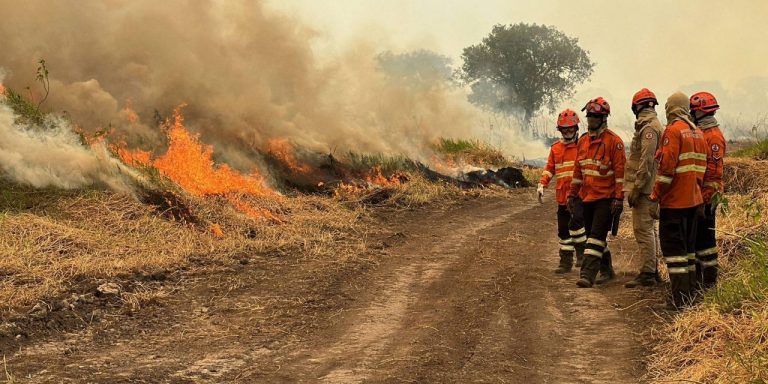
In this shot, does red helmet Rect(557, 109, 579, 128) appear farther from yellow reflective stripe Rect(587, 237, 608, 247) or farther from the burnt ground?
the burnt ground

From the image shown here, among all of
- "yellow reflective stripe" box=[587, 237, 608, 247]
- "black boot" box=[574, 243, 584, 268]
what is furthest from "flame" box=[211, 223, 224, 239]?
"yellow reflective stripe" box=[587, 237, 608, 247]

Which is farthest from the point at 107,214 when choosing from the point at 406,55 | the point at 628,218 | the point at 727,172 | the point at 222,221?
the point at 406,55

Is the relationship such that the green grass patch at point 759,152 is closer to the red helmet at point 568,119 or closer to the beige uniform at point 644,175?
the red helmet at point 568,119

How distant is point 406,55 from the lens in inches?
1839

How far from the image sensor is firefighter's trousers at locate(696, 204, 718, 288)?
657cm

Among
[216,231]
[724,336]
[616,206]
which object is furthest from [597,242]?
[216,231]

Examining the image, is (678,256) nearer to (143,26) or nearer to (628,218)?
(628,218)

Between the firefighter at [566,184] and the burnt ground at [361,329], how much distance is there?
0.42m

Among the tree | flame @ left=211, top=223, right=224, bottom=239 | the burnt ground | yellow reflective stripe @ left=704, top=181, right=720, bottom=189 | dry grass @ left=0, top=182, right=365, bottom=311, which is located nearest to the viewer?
the burnt ground

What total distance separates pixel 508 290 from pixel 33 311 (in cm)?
488

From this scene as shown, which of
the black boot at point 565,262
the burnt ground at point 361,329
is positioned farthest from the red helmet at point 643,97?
the black boot at point 565,262

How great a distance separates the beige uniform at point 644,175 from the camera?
22.5 ft

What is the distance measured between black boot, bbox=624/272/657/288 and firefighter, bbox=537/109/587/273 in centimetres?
113

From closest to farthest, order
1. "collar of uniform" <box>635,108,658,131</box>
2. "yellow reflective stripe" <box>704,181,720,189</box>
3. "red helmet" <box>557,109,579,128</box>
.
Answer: "yellow reflective stripe" <box>704,181,720,189</box>
"collar of uniform" <box>635,108,658,131</box>
"red helmet" <box>557,109,579,128</box>
